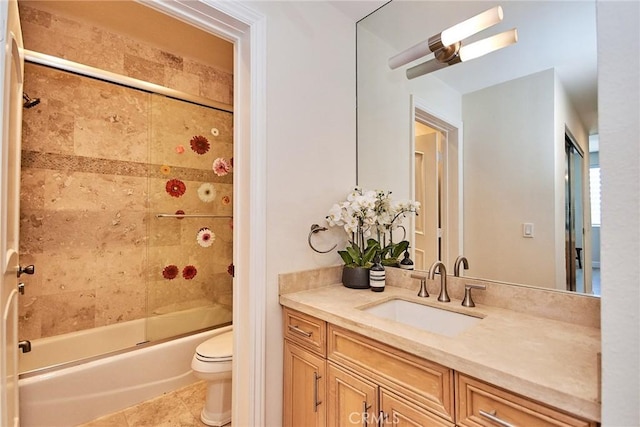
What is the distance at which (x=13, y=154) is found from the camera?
51.5 inches

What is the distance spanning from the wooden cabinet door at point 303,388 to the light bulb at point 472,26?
156 centimetres

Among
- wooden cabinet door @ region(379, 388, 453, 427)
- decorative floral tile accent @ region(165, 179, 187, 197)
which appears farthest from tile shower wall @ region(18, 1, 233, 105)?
wooden cabinet door @ region(379, 388, 453, 427)

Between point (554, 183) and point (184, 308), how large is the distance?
104 inches

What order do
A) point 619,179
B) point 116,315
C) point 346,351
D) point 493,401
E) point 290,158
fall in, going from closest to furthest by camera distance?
point 619,179, point 493,401, point 346,351, point 290,158, point 116,315

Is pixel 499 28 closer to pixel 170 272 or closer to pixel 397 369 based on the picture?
pixel 397 369

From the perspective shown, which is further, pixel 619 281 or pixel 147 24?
pixel 147 24

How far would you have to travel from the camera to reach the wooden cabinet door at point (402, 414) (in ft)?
2.87

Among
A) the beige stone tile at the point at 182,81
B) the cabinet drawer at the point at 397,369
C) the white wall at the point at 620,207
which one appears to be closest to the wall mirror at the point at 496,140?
the white wall at the point at 620,207

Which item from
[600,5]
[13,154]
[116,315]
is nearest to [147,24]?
[13,154]

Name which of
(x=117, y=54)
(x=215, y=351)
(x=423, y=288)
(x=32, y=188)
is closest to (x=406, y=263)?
(x=423, y=288)

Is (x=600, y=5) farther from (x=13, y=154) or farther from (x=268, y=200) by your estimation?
(x=13, y=154)

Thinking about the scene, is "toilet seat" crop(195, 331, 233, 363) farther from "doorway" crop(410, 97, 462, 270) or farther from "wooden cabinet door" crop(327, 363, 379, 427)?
"doorway" crop(410, 97, 462, 270)

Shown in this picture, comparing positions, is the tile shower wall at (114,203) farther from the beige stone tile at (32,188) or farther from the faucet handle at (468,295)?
the faucet handle at (468,295)

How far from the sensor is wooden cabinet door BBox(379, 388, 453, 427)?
88 centimetres
